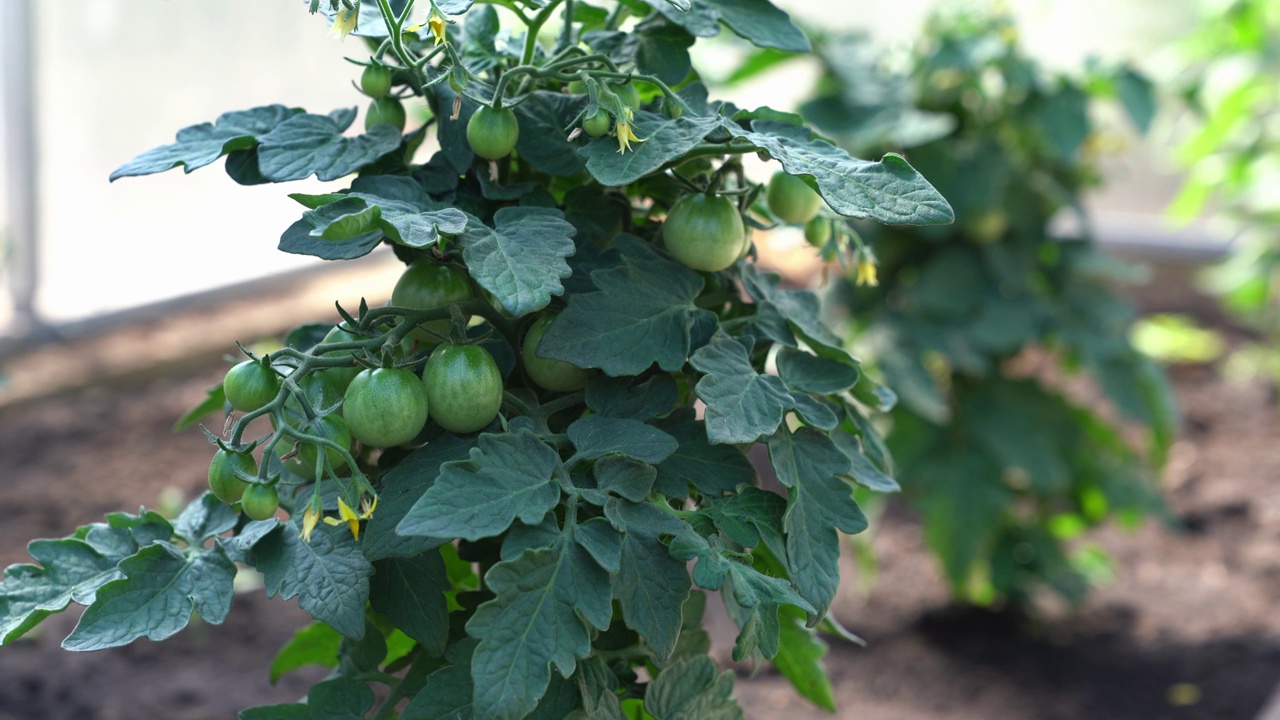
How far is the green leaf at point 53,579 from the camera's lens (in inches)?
25.5

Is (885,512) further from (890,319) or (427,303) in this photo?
(427,303)

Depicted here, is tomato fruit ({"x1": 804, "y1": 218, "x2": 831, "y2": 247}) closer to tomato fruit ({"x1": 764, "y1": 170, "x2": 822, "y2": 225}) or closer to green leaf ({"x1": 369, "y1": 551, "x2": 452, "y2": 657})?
tomato fruit ({"x1": 764, "y1": 170, "x2": 822, "y2": 225})

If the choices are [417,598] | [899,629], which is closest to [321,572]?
[417,598]

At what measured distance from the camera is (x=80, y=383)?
2.50 meters

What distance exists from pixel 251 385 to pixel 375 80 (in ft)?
0.70

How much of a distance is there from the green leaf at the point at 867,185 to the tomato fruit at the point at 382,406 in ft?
0.73

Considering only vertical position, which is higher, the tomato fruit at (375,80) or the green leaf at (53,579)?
the tomato fruit at (375,80)

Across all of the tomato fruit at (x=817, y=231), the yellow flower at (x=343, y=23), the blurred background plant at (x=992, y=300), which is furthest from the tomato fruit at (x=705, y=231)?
the blurred background plant at (x=992, y=300)

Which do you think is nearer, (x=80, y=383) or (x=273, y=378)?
(x=273, y=378)

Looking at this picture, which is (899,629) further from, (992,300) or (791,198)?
(791,198)

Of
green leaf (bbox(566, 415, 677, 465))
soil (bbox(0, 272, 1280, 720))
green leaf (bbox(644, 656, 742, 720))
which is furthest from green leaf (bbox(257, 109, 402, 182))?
soil (bbox(0, 272, 1280, 720))

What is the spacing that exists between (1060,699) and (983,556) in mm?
266

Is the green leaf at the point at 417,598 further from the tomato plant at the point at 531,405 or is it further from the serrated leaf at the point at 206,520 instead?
the serrated leaf at the point at 206,520

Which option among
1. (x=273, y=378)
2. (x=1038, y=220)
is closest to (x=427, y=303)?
(x=273, y=378)
